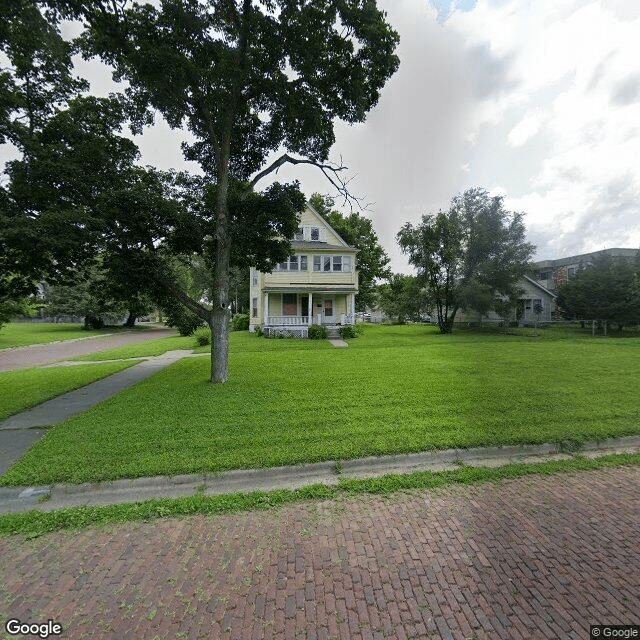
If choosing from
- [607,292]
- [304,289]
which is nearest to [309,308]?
[304,289]

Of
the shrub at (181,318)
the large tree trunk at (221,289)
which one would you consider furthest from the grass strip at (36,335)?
the large tree trunk at (221,289)

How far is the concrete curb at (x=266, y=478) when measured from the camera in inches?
152

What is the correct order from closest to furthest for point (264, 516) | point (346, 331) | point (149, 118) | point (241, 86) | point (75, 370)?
point (264, 516) < point (241, 86) < point (149, 118) < point (75, 370) < point (346, 331)

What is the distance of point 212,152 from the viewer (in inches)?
390

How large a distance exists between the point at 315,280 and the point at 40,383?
18081 millimetres

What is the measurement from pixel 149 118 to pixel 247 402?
8.65 metres

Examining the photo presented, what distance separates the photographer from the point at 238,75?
7797 mm

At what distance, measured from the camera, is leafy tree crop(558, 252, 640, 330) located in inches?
995

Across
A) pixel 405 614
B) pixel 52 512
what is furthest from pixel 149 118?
pixel 405 614

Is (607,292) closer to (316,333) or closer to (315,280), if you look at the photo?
(315,280)

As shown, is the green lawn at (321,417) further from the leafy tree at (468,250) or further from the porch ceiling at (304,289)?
the leafy tree at (468,250)

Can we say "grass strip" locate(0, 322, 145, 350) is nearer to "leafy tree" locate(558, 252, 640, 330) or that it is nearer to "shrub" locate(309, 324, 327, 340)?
"shrub" locate(309, 324, 327, 340)

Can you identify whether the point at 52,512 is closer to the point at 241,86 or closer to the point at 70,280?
the point at 70,280

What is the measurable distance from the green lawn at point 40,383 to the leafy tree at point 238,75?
4304 mm
